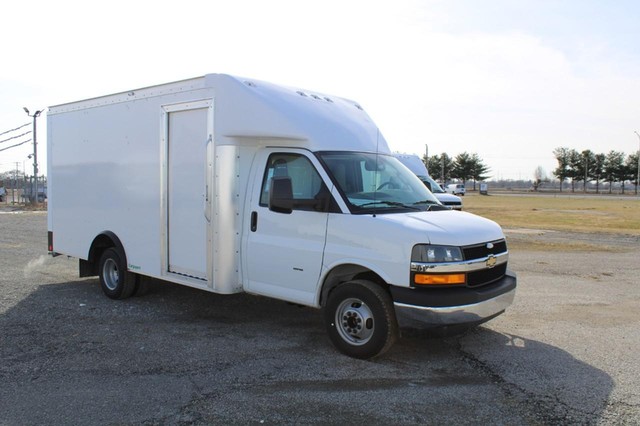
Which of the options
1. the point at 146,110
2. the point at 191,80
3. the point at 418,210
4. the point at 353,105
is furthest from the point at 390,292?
the point at 146,110

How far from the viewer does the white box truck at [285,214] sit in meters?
5.14

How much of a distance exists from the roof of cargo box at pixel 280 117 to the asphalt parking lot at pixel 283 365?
7.20 feet

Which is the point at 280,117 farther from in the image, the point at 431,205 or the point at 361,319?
the point at 361,319

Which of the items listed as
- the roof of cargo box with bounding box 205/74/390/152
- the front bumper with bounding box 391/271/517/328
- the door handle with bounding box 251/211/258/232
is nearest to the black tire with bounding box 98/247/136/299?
the door handle with bounding box 251/211/258/232

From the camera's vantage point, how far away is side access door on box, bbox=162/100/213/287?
639cm

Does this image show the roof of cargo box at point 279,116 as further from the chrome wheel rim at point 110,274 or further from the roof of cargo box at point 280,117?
the chrome wheel rim at point 110,274

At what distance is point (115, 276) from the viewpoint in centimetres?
803

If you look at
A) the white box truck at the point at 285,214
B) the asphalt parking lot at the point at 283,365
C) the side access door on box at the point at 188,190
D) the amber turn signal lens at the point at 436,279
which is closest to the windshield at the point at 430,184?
the asphalt parking lot at the point at 283,365

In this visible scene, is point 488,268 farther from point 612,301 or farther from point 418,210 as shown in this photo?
point 612,301

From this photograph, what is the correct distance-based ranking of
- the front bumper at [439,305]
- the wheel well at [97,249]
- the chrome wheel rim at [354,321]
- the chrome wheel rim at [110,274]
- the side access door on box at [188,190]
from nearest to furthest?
the front bumper at [439,305] < the chrome wheel rim at [354,321] < the side access door on box at [188,190] < the wheel well at [97,249] < the chrome wheel rim at [110,274]

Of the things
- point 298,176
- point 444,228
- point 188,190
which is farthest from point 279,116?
point 444,228

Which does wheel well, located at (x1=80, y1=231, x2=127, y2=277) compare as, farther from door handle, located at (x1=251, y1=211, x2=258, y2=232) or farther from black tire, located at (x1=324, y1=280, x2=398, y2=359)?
black tire, located at (x1=324, y1=280, x2=398, y2=359)

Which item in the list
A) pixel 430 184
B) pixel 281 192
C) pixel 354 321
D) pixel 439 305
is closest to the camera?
pixel 439 305

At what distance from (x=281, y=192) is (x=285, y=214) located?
40 cm
